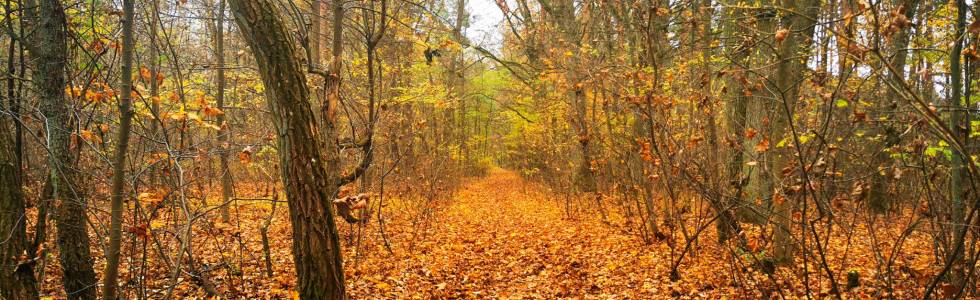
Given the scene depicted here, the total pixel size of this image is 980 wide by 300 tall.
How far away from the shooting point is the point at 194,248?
6852mm

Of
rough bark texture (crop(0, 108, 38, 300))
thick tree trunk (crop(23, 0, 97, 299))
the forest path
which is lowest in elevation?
the forest path

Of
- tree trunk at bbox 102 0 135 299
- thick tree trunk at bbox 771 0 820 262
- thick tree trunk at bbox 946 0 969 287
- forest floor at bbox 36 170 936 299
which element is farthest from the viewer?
forest floor at bbox 36 170 936 299

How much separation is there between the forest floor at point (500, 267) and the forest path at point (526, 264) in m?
0.01

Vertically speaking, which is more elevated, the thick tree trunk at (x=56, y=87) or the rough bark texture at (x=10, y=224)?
the thick tree trunk at (x=56, y=87)

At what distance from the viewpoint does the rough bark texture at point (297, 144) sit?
10.3ft

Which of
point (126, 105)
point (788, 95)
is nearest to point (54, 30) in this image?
point (126, 105)

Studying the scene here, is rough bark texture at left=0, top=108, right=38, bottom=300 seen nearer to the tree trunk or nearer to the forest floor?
the forest floor

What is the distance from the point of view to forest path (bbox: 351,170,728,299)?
522cm

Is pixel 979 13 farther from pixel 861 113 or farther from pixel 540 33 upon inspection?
pixel 540 33

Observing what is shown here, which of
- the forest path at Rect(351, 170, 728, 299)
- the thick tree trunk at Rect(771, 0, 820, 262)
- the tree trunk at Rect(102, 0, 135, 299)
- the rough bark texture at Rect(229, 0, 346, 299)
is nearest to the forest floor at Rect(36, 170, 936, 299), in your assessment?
the forest path at Rect(351, 170, 728, 299)

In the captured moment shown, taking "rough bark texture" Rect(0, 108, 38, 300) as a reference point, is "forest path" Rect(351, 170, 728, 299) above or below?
below

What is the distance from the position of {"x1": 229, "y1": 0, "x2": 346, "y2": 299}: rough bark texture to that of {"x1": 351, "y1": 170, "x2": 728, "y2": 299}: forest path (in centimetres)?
183

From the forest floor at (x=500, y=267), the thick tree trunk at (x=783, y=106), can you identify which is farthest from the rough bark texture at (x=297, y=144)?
the thick tree trunk at (x=783, y=106)

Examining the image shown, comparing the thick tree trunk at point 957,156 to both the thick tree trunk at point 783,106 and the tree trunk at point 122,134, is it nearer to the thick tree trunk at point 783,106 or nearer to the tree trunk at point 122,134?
the thick tree trunk at point 783,106
